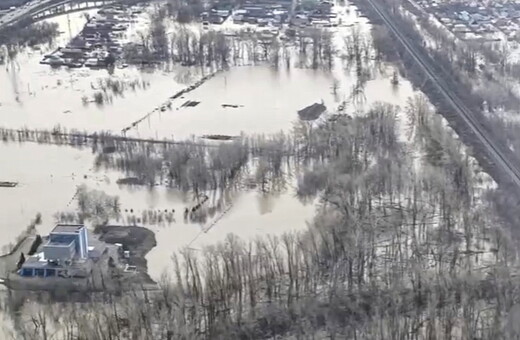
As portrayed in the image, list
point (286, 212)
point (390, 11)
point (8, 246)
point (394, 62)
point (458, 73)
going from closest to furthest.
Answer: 1. point (8, 246)
2. point (286, 212)
3. point (458, 73)
4. point (394, 62)
5. point (390, 11)

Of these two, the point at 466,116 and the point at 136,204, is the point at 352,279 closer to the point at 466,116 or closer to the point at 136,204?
the point at 136,204

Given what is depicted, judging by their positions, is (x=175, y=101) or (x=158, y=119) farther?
(x=175, y=101)

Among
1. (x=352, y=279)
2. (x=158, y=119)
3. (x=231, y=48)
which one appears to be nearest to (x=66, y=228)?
(x=352, y=279)

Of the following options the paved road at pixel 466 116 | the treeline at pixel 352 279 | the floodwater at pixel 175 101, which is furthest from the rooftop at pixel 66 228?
the paved road at pixel 466 116

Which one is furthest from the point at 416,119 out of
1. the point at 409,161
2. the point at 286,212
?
the point at 286,212

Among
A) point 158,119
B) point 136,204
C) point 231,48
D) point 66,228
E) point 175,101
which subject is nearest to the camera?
point 66,228

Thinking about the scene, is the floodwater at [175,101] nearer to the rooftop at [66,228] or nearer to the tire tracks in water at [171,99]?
the tire tracks in water at [171,99]

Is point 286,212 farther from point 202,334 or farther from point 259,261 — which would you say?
point 202,334

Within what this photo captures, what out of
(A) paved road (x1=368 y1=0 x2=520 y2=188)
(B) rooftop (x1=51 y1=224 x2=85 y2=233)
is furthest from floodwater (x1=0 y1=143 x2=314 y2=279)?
(A) paved road (x1=368 y1=0 x2=520 y2=188)
